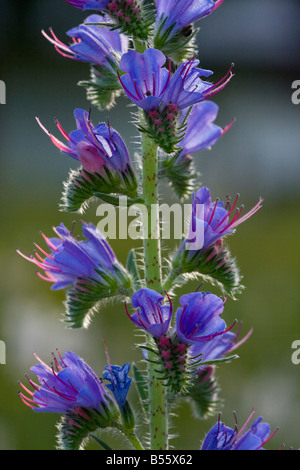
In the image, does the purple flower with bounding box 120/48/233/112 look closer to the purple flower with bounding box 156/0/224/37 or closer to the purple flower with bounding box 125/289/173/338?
the purple flower with bounding box 156/0/224/37

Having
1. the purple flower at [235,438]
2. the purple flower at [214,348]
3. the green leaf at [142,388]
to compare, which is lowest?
the purple flower at [235,438]

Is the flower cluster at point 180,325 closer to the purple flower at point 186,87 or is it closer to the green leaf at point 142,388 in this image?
the green leaf at point 142,388

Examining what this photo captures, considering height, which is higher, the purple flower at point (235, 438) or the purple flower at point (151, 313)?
the purple flower at point (151, 313)

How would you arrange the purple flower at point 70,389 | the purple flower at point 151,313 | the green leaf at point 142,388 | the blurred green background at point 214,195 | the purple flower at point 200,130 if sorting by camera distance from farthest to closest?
1. the blurred green background at point 214,195
2. the purple flower at point 200,130
3. the green leaf at point 142,388
4. the purple flower at point 70,389
5. the purple flower at point 151,313

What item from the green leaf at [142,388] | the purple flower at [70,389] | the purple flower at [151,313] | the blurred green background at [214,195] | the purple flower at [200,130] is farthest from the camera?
the blurred green background at [214,195]

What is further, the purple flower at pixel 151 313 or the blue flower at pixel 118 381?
the blue flower at pixel 118 381

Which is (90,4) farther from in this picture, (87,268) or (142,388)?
(142,388)

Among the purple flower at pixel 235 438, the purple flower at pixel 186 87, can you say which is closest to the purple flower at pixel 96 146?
the purple flower at pixel 186 87
